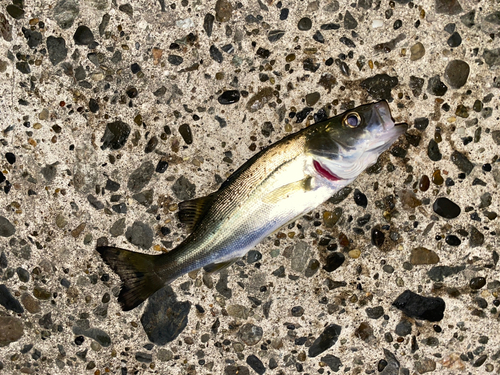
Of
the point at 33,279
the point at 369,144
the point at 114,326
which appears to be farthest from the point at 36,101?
the point at 369,144

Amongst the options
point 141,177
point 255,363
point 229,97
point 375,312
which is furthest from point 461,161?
point 141,177

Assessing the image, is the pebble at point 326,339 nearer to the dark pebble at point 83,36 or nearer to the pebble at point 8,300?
the pebble at point 8,300

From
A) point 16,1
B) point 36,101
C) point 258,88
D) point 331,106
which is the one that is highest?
point 16,1

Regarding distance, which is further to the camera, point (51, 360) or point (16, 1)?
point (51, 360)

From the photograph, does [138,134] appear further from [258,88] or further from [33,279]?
Result: [33,279]

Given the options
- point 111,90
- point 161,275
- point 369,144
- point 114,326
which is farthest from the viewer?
point 114,326

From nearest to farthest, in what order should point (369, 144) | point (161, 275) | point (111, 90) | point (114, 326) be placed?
point (369, 144), point (161, 275), point (111, 90), point (114, 326)
